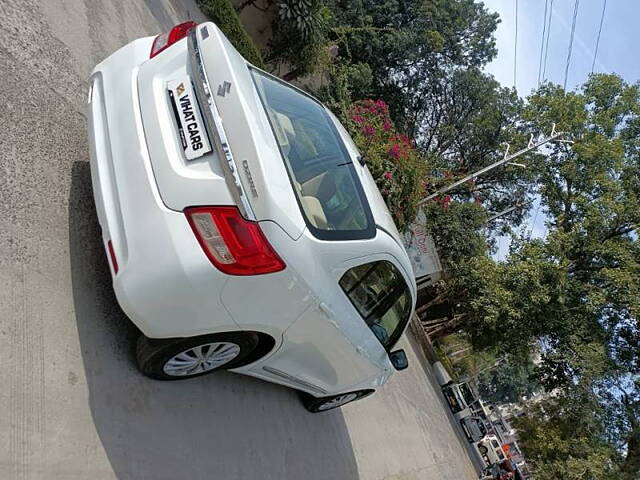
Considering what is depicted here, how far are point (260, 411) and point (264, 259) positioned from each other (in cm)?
234

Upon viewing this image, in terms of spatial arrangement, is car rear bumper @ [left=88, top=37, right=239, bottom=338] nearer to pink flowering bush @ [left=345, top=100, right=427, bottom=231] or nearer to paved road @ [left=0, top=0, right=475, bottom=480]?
paved road @ [left=0, top=0, right=475, bottom=480]

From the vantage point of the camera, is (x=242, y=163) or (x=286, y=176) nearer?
(x=242, y=163)

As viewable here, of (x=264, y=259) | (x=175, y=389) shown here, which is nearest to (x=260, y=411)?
(x=175, y=389)

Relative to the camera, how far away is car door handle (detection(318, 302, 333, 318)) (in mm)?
3613

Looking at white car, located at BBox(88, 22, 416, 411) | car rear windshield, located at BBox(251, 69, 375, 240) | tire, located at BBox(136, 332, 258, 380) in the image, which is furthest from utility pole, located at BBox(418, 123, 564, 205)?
tire, located at BBox(136, 332, 258, 380)

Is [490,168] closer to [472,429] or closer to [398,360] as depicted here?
[472,429]

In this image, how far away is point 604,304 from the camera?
1337 cm

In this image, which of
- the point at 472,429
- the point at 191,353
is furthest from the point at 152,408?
the point at 472,429

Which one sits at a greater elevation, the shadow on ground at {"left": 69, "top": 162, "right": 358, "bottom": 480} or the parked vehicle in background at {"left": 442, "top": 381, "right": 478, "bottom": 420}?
the parked vehicle in background at {"left": 442, "top": 381, "right": 478, "bottom": 420}

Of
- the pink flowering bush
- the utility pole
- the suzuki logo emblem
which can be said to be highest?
the utility pole

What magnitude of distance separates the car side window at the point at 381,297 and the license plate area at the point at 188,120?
1.25 metres

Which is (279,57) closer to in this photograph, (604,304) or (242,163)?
(604,304)

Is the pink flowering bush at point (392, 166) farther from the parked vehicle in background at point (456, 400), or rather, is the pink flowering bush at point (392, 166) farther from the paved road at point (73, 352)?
the paved road at point (73, 352)

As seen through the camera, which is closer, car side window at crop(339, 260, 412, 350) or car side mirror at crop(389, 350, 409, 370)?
car side window at crop(339, 260, 412, 350)
